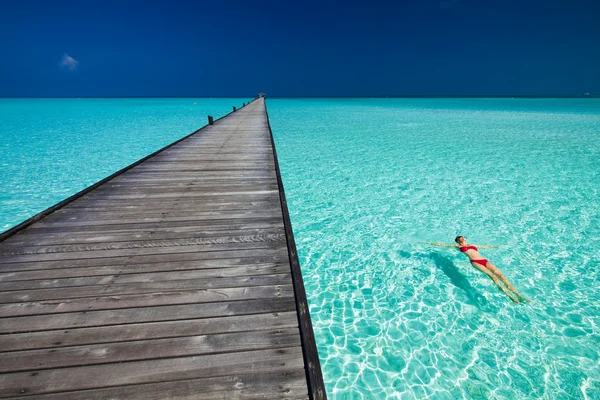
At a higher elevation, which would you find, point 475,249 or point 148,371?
point 148,371

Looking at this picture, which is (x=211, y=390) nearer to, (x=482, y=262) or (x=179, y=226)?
(x=179, y=226)

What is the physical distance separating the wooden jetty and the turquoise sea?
1629 millimetres

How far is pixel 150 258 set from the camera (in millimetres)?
3410

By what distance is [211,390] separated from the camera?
194cm

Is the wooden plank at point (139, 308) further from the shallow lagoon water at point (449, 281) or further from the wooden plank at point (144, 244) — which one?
the shallow lagoon water at point (449, 281)

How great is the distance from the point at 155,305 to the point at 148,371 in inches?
27.4

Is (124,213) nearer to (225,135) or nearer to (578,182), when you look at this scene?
(225,135)

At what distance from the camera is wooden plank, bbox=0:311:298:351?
2.26 m

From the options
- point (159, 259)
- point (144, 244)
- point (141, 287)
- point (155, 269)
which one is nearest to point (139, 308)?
point (141, 287)

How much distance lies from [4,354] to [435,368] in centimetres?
426

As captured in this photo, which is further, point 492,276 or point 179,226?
→ point 492,276

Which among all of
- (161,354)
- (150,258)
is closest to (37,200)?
(150,258)

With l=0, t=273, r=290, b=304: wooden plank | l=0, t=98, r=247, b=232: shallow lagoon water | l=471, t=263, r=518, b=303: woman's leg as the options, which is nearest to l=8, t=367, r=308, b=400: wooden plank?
l=0, t=273, r=290, b=304: wooden plank

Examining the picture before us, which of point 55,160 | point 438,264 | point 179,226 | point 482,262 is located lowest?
point 55,160
